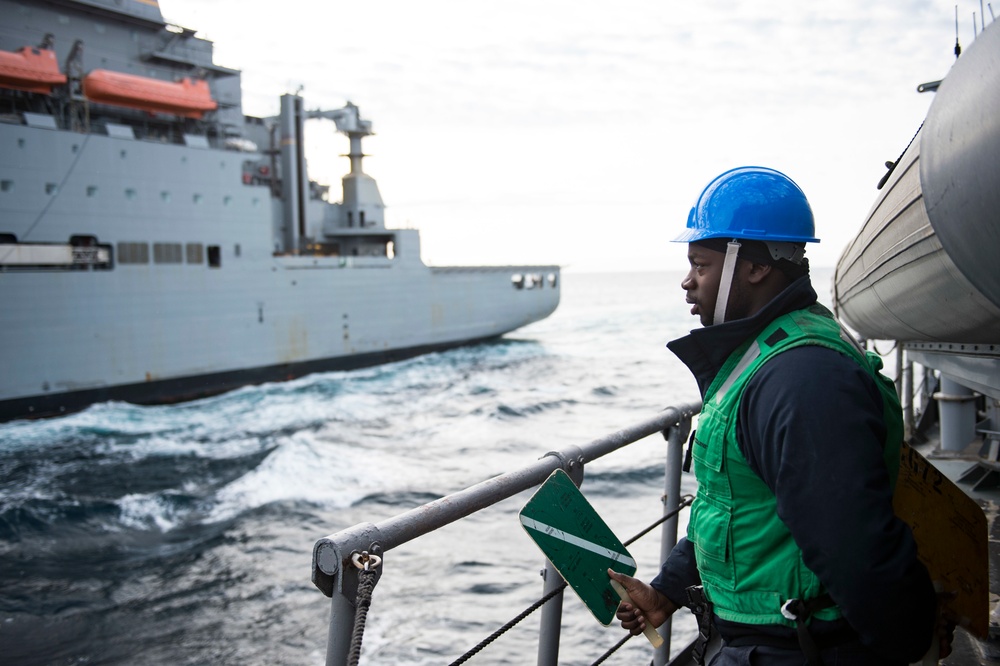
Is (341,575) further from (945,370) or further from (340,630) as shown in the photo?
(945,370)

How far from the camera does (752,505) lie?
5.05ft

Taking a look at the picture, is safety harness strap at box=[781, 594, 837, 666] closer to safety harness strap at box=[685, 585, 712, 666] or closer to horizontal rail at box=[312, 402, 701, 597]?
safety harness strap at box=[685, 585, 712, 666]

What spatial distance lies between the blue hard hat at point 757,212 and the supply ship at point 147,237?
828 inches

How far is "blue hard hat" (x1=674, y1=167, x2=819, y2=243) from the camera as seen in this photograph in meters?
1.70

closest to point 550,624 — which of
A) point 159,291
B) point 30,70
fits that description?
point 159,291

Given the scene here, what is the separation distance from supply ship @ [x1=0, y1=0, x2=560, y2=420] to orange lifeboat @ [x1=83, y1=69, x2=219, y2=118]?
0.17ft

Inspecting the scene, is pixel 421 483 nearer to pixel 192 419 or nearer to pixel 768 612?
pixel 192 419

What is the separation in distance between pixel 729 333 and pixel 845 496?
453 mm

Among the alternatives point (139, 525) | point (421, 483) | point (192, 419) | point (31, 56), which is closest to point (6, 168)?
point (31, 56)

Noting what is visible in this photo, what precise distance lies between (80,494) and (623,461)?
10.0 metres

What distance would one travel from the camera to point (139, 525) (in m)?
11.3

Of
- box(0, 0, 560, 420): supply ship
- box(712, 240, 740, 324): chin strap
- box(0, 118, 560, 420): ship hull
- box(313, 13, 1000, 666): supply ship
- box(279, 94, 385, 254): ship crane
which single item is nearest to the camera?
box(313, 13, 1000, 666): supply ship

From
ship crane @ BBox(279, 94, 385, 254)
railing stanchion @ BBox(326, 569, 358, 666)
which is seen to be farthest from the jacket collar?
ship crane @ BBox(279, 94, 385, 254)

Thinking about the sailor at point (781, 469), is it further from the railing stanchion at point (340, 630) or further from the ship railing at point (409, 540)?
the railing stanchion at point (340, 630)
